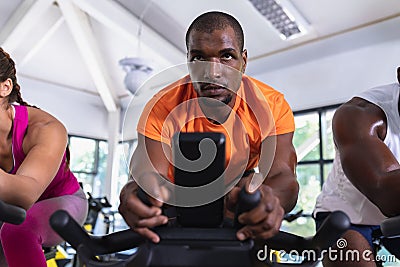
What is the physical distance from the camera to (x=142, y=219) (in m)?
0.64

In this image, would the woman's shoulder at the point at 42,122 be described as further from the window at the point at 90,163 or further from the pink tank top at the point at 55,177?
the window at the point at 90,163

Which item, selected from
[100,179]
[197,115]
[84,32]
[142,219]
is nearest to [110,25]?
[84,32]

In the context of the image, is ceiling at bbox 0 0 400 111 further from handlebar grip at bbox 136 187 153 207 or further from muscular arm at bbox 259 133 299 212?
handlebar grip at bbox 136 187 153 207

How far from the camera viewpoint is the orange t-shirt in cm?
102

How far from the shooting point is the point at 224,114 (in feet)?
3.37

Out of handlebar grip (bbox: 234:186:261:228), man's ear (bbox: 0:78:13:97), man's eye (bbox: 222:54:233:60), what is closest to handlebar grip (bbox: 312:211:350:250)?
handlebar grip (bbox: 234:186:261:228)

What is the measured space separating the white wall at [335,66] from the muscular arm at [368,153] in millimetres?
4132

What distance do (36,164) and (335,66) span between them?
16.3 ft

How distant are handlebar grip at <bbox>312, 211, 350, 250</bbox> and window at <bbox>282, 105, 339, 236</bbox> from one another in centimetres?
503

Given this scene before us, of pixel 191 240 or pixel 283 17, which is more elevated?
pixel 283 17

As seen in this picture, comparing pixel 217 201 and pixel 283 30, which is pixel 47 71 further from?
pixel 217 201

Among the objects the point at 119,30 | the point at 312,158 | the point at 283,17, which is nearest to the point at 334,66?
the point at 283,17

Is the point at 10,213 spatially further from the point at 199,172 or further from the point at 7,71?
the point at 7,71

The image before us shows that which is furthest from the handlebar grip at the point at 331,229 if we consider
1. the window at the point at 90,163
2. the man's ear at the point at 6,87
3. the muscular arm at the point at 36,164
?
the window at the point at 90,163
